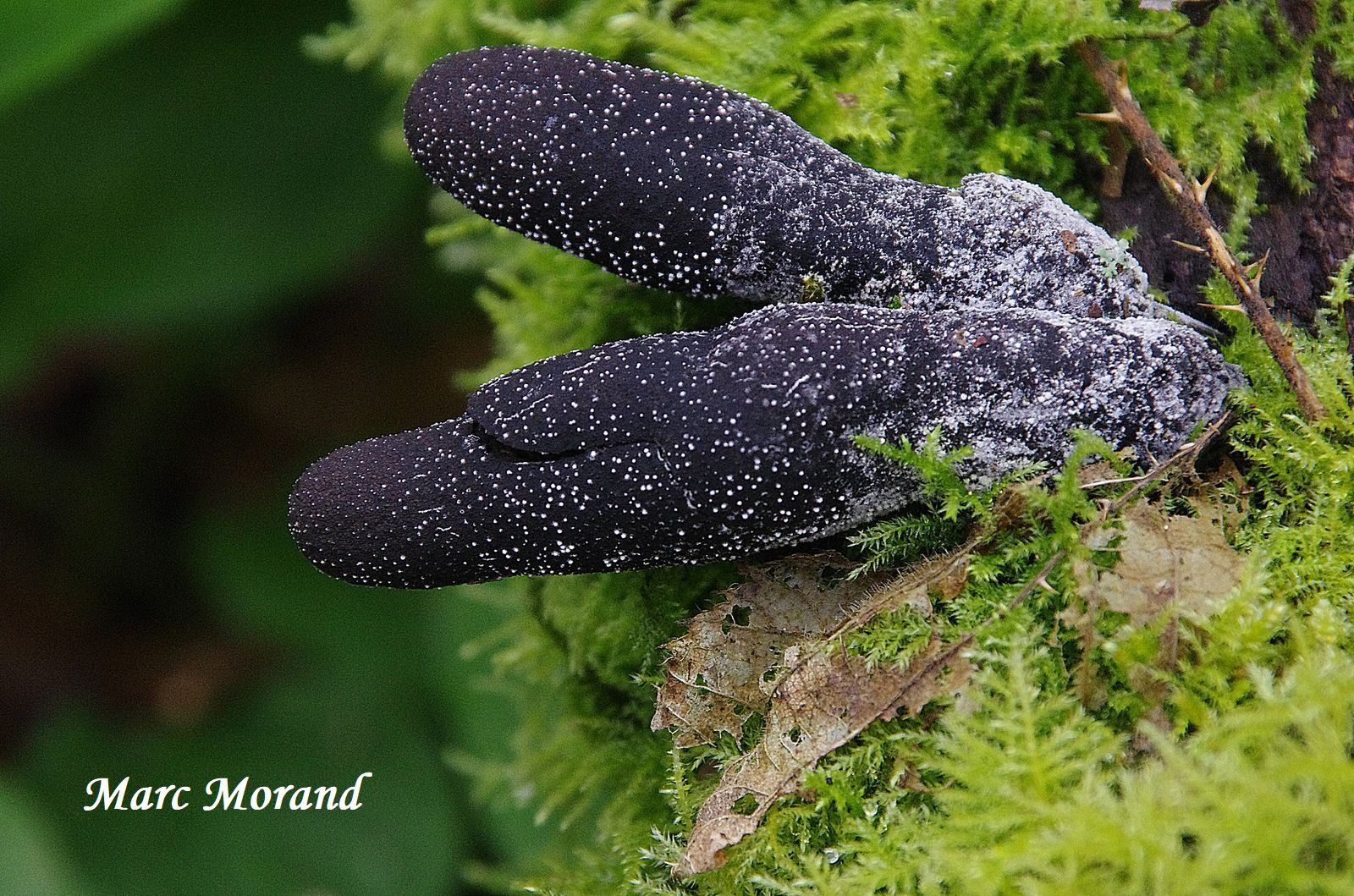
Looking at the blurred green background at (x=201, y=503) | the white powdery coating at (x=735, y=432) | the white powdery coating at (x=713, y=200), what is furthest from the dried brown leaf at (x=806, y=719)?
the blurred green background at (x=201, y=503)

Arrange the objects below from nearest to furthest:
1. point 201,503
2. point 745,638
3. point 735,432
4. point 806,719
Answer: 1. point 735,432
2. point 806,719
3. point 745,638
4. point 201,503

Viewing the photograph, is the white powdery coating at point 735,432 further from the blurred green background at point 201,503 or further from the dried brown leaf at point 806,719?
the blurred green background at point 201,503

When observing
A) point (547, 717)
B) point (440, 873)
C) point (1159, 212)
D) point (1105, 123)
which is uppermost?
point (1105, 123)

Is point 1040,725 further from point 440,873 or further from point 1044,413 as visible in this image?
point 440,873

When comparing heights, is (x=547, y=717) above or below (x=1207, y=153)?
below

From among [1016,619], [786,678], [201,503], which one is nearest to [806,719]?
[786,678]

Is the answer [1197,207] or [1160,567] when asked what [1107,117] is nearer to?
[1197,207]

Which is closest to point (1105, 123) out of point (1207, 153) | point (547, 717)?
point (1207, 153)

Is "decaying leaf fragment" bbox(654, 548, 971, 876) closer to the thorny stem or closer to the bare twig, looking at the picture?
the thorny stem
